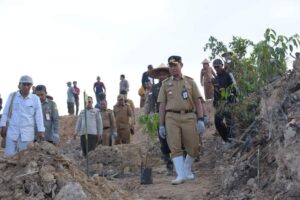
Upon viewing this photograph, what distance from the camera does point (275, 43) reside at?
7.52 m

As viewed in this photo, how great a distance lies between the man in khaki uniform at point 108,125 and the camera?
41.1 ft

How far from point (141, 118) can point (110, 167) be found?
247cm

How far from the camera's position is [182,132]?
8406 millimetres

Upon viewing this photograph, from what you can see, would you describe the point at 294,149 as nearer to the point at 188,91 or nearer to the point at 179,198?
the point at 179,198

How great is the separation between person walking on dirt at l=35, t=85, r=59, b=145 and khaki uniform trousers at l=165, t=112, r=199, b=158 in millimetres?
2066

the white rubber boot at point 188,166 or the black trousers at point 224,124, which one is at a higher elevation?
the black trousers at point 224,124

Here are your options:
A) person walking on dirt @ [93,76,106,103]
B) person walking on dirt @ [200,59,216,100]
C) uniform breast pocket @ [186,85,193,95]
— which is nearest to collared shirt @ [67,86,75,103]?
person walking on dirt @ [93,76,106,103]

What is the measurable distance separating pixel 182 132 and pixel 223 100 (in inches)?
56.9

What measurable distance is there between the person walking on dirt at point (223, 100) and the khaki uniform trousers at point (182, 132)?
1140 mm

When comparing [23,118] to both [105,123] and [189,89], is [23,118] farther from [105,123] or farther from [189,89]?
[105,123]

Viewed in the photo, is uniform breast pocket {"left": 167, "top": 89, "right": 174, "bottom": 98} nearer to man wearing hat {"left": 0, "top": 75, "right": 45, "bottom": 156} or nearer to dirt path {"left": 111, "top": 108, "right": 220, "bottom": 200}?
dirt path {"left": 111, "top": 108, "right": 220, "bottom": 200}

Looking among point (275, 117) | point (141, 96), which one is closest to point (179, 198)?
point (275, 117)

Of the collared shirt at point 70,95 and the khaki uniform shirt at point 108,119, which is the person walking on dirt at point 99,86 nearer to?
the collared shirt at point 70,95

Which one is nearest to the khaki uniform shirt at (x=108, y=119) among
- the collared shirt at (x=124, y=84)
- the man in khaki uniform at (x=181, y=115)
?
the man in khaki uniform at (x=181, y=115)
